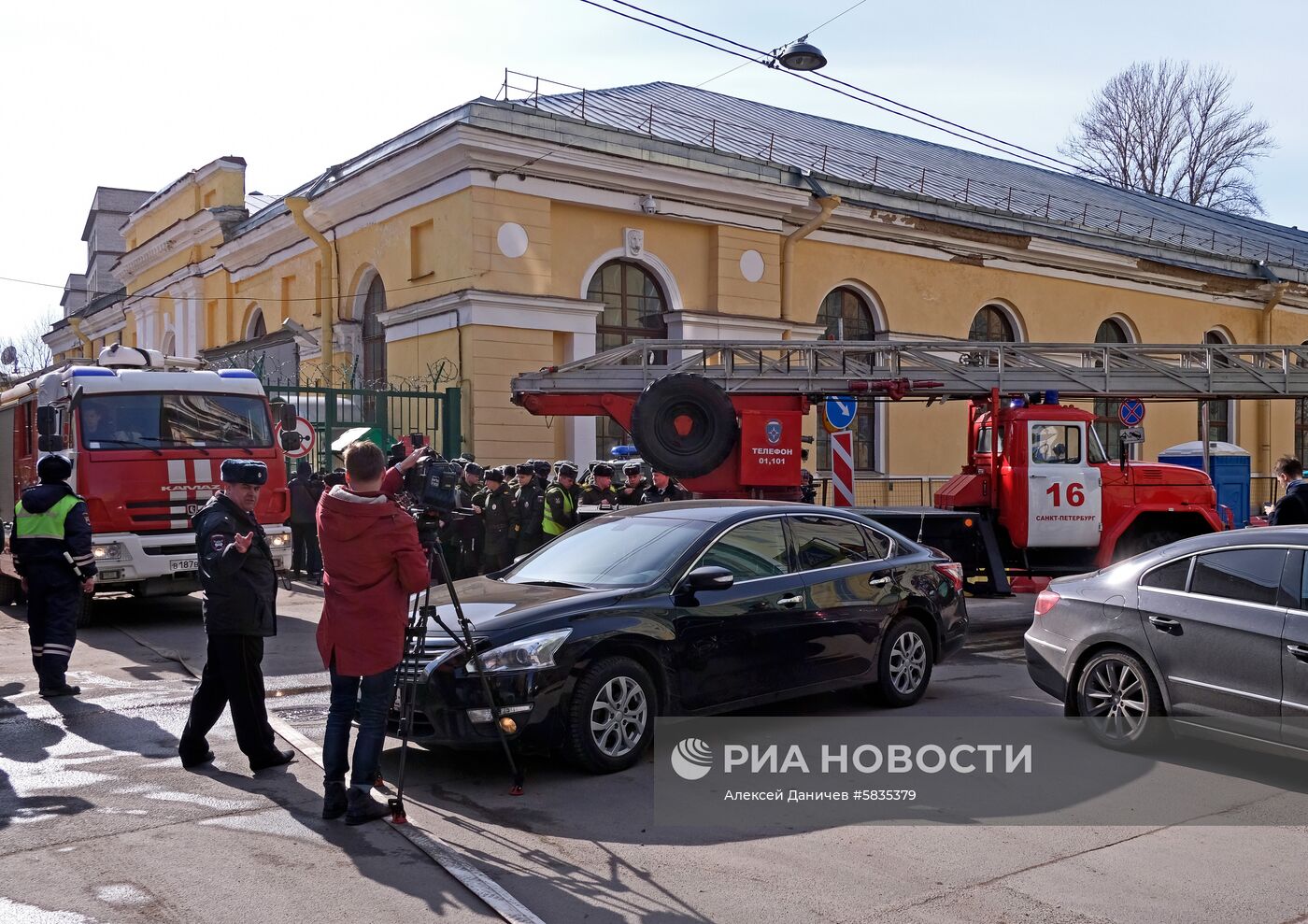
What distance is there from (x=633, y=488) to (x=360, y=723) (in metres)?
7.72

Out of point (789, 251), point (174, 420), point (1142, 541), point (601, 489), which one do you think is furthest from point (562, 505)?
point (789, 251)

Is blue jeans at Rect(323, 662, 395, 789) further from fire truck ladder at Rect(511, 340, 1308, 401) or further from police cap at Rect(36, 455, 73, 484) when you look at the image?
fire truck ladder at Rect(511, 340, 1308, 401)

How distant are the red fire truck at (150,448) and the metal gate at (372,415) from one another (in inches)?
158

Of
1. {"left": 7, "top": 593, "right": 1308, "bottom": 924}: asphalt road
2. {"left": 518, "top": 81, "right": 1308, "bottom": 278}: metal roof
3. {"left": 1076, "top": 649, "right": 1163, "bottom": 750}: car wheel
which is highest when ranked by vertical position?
{"left": 518, "top": 81, "right": 1308, "bottom": 278}: metal roof

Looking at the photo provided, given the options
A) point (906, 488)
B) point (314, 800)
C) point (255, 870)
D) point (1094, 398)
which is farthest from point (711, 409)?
point (906, 488)

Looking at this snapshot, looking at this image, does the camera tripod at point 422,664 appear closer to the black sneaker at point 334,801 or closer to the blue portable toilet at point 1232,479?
the black sneaker at point 334,801

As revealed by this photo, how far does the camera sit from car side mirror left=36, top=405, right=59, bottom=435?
1259cm

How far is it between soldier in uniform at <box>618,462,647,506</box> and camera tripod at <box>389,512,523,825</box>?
6813 millimetres

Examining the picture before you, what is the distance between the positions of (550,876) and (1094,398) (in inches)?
484

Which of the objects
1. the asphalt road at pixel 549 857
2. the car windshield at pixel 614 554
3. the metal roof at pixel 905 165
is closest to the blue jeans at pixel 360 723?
the asphalt road at pixel 549 857

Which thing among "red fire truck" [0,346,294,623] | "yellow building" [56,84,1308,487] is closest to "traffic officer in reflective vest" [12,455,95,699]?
"red fire truck" [0,346,294,623]

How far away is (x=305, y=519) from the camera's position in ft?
50.8

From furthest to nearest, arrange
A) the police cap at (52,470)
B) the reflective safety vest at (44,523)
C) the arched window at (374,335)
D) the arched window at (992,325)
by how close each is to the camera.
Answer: the arched window at (992,325)
the arched window at (374,335)
the police cap at (52,470)
the reflective safety vest at (44,523)

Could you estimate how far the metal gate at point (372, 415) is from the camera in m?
17.9
